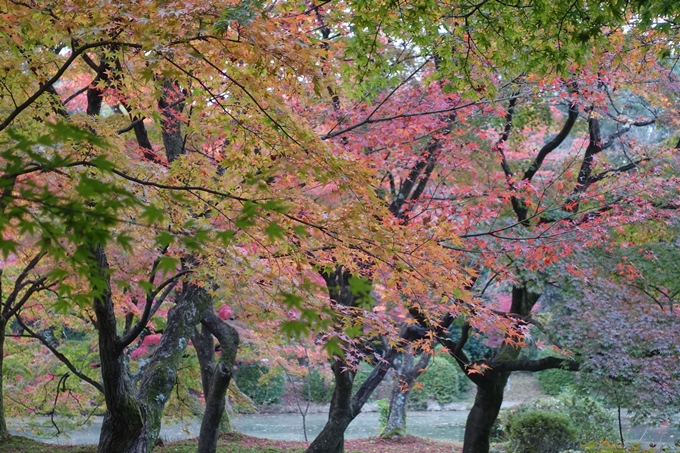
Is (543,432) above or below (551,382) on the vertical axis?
below

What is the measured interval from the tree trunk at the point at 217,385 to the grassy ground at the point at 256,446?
3.14 feet

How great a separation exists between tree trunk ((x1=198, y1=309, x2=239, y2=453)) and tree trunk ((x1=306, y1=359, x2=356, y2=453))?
1385mm

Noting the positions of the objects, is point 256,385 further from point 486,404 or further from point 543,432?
point 486,404

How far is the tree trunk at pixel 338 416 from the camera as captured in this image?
8.30m

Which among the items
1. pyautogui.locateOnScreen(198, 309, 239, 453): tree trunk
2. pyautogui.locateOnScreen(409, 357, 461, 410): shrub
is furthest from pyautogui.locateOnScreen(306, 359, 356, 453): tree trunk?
pyautogui.locateOnScreen(409, 357, 461, 410): shrub

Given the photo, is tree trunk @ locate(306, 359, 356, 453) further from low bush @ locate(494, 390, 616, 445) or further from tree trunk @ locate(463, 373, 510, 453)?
low bush @ locate(494, 390, 616, 445)

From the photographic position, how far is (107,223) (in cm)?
211

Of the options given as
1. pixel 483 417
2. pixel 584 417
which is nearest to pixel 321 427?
pixel 584 417

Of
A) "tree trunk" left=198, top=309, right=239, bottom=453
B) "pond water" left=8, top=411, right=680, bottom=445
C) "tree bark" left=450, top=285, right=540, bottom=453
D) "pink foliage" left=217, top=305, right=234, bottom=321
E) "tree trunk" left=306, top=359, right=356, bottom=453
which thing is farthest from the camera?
"pond water" left=8, top=411, right=680, bottom=445

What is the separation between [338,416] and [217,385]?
1.79 meters

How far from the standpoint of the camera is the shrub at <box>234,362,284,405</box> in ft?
65.1

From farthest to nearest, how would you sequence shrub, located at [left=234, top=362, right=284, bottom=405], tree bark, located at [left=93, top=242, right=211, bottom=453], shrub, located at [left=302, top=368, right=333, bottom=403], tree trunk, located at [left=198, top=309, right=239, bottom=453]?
1. shrub, located at [left=302, top=368, right=333, bottom=403]
2. shrub, located at [left=234, top=362, right=284, bottom=405]
3. tree trunk, located at [left=198, top=309, right=239, bottom=453]
4. tree bark, located at [left=93, top=242, right=211, bottom=453]

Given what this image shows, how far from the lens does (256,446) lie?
31.7ft

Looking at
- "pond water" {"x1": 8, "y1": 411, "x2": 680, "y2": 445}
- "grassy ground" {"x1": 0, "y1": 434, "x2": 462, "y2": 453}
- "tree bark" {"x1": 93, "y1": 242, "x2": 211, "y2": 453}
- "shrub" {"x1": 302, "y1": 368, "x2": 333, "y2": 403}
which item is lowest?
"pond water" {"x1": 8, "y1": 411, "x2": 680, "y2": 445}
